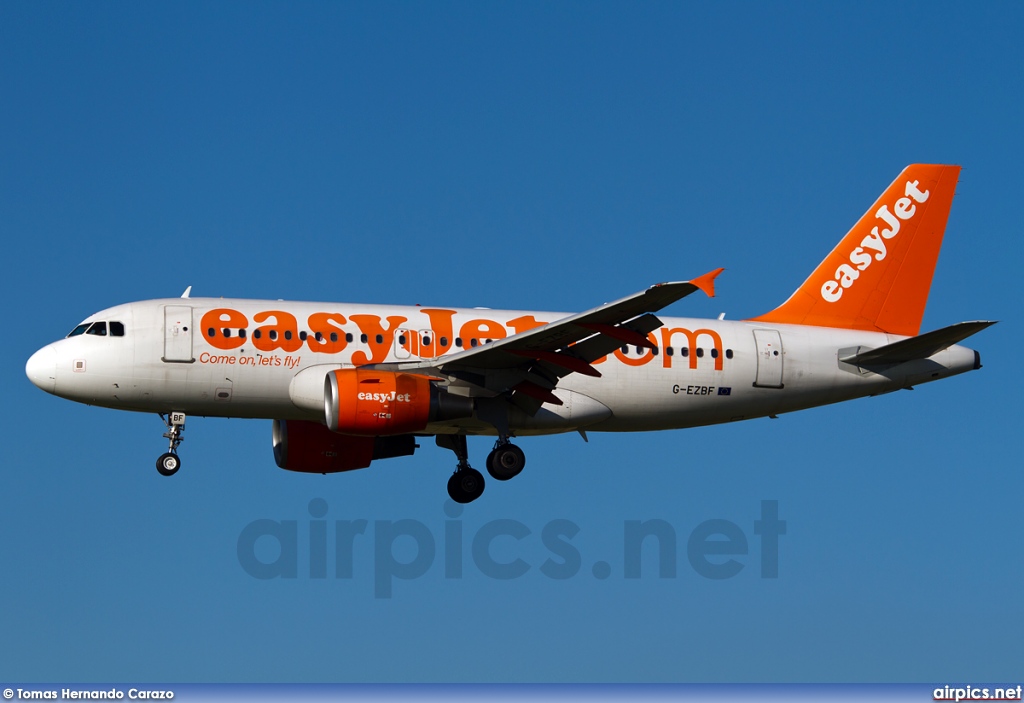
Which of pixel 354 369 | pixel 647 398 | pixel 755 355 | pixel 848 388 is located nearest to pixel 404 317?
pixel 354 369

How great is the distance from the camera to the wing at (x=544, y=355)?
106 feet

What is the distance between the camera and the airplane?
3481cm

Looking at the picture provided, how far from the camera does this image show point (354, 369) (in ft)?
114

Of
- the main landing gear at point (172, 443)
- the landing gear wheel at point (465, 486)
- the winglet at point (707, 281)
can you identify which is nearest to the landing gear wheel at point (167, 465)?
the main landing gear at point (172, 443)

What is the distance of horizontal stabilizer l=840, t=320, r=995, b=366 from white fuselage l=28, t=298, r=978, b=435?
0.26 meters

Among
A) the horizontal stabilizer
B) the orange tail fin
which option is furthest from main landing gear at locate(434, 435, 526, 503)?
the horizontal stabilizer

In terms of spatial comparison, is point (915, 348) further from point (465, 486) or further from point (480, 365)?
point (465, 486)

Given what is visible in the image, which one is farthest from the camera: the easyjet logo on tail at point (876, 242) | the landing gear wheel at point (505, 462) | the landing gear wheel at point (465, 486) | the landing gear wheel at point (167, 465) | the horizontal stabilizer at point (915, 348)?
the easyjet logo on tail at point (876, 242)

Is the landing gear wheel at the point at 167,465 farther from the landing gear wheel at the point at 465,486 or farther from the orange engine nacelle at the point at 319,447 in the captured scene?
the landing gear wheel at the point at 465,486

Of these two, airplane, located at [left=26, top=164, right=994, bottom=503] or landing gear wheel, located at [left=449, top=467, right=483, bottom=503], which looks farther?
landing gear wheel, located at [left=449, top=467, right=483, bottom=503]

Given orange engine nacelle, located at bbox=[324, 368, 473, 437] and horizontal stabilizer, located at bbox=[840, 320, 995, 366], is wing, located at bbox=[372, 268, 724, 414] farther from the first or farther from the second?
horizontal stabilizer, located at bbox=[840, 320, 995, 366]

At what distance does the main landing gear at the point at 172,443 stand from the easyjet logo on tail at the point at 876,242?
17200 millimetres

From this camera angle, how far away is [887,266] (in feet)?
138

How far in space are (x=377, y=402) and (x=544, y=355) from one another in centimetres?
386
